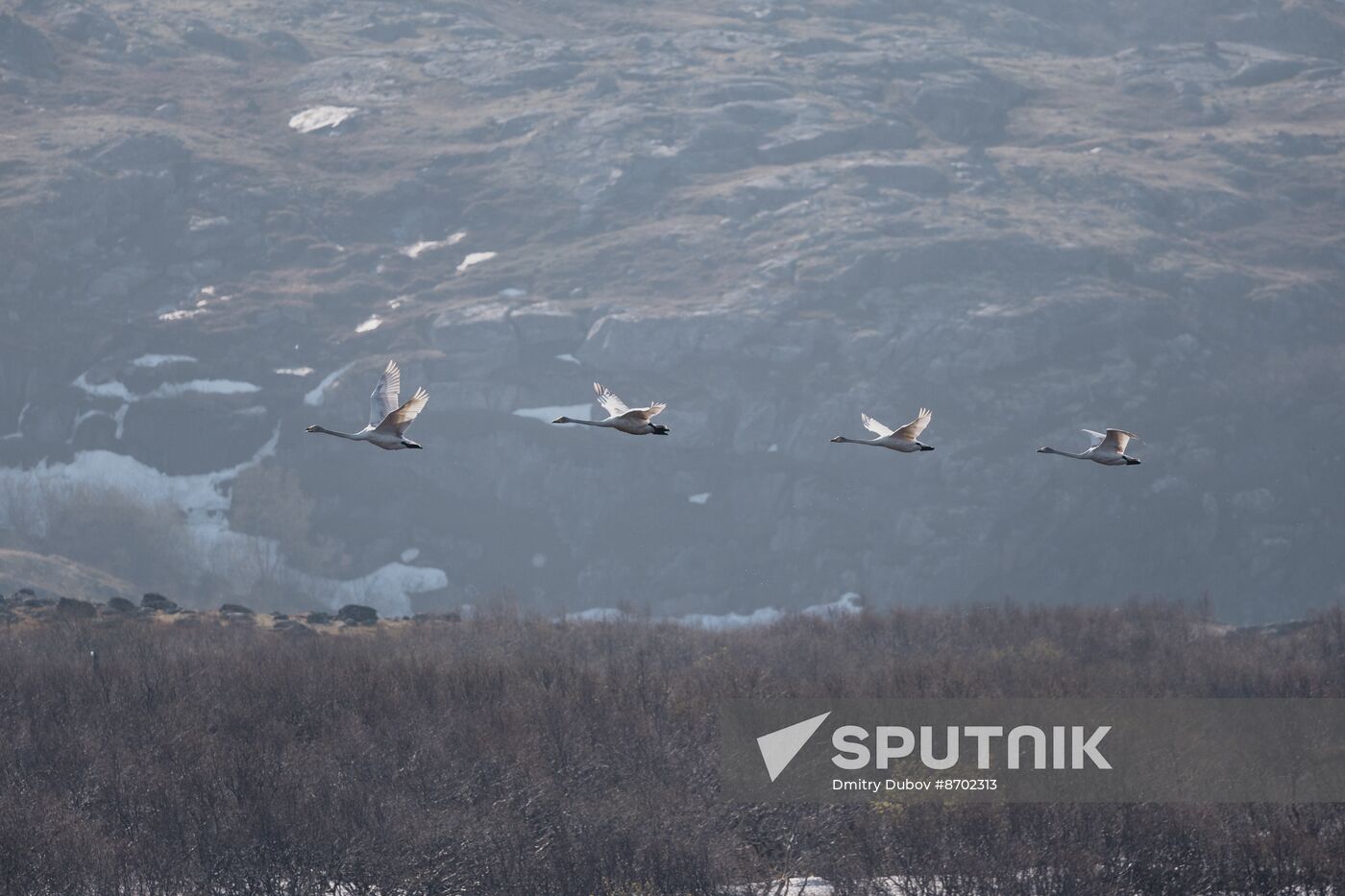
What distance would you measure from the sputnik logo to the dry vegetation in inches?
104

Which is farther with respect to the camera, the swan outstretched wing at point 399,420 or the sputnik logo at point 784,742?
the sputnik logo at point 784,742

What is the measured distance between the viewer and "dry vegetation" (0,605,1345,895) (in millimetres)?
61781

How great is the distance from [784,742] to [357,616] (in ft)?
135

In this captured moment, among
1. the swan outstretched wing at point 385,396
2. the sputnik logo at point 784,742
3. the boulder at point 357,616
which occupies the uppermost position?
the swan outstretched wing at point 385,396

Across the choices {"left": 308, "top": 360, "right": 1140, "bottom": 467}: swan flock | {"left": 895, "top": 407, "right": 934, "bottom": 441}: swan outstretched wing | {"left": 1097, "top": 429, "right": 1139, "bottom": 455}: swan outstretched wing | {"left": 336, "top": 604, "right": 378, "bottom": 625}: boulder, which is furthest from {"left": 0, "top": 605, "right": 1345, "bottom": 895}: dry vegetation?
{"left": 1097, "top": 429, "right": 1139, "bottom": 455}: swan outstretched wing

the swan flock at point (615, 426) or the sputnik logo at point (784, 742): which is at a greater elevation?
the swan flock at point (615, 426)

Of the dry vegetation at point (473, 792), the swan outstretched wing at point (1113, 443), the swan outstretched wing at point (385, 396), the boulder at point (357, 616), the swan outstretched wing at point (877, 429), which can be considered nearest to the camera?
the swan outstretched wing at point (385, 396)

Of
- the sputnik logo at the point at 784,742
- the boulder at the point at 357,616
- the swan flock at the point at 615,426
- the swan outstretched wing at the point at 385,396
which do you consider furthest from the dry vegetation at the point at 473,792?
the swan outstretched wing at the point at 385,396

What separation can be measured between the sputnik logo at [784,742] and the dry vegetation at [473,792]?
8.71ft

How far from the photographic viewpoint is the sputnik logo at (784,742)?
71562mm

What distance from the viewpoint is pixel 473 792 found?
230 ft

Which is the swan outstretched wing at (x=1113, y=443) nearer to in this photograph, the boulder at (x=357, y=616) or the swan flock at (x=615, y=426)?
the swan flock at (x=615, y=426)

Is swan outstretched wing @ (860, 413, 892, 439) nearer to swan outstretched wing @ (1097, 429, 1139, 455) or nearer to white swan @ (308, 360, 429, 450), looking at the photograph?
swan outstretched wing @ (1097, 429, 1139, 455)

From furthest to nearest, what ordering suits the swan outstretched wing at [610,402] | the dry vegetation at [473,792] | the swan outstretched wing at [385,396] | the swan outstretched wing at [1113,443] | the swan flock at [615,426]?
the dry vegetation at [473,792]
the swan outstretched wing at [610,402]
the swan outstretched wing at [1113,443]
the swan outstretched wing at [385,396]
the swan flock at [615,426]
